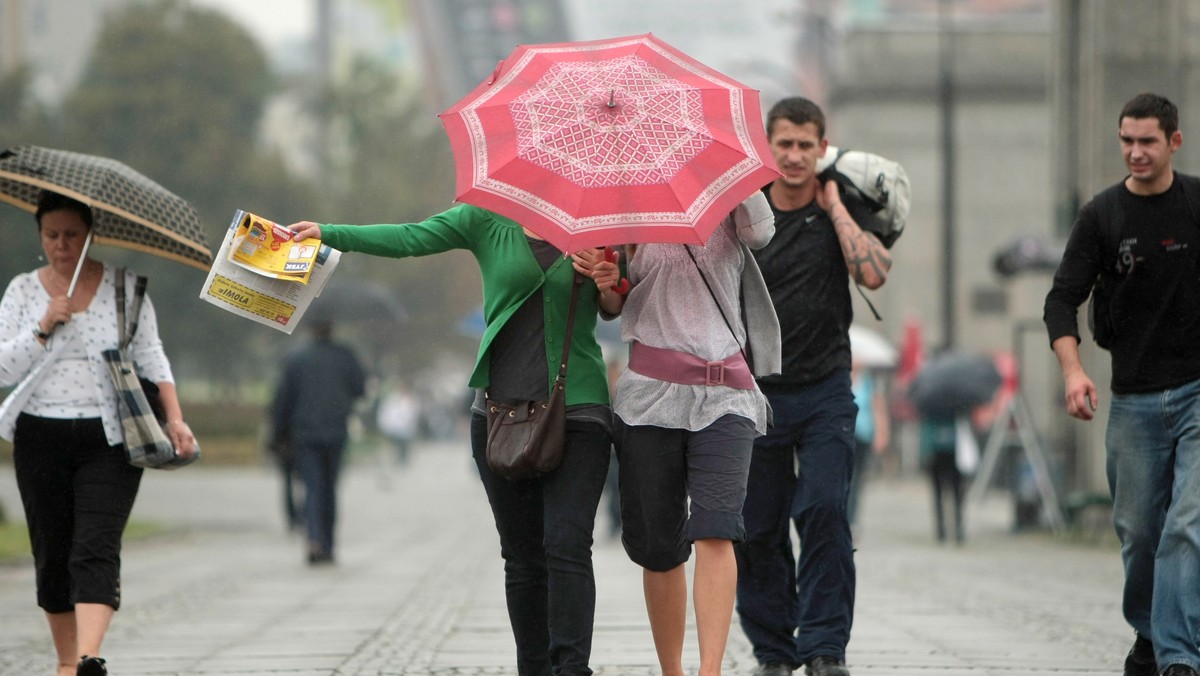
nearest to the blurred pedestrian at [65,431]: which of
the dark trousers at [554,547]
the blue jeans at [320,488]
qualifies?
the dark trousers at [554,547]

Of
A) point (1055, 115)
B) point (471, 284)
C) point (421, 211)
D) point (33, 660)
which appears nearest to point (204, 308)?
point (421, 211)

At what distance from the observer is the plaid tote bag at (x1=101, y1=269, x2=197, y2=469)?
20.9ft

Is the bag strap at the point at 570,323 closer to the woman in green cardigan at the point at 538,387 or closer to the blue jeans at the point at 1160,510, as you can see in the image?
the woman in green cardigan at the point at 538,387

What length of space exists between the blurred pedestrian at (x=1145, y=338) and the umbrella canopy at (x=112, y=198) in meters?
3.08

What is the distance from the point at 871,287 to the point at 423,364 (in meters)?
63.6

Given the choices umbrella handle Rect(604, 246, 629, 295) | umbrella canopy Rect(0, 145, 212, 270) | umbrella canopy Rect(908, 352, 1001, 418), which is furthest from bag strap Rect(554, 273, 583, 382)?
umbrella canopy Rect(908, 352, 1001, 418)

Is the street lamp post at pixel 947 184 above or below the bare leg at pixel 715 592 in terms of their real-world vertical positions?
above

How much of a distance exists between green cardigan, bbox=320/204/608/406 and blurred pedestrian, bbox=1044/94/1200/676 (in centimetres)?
167

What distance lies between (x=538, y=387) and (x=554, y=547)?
→ 19.3 inches

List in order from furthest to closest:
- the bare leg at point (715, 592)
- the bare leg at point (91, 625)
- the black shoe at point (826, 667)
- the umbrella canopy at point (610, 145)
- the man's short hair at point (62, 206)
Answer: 1. the man's short hair at point (62, 206)
2. the black shoe at point (826, 667)
3. the bare leg at point (91, 625)
4. the bare leg at point (715, 592)
5. the umbrella canopy at point (610, 145)

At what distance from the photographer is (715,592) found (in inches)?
223

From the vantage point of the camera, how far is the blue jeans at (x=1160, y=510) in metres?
5.97

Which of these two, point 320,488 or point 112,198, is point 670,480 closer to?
point 112,198

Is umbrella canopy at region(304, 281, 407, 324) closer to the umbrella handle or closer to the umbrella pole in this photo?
the umbrella pole
